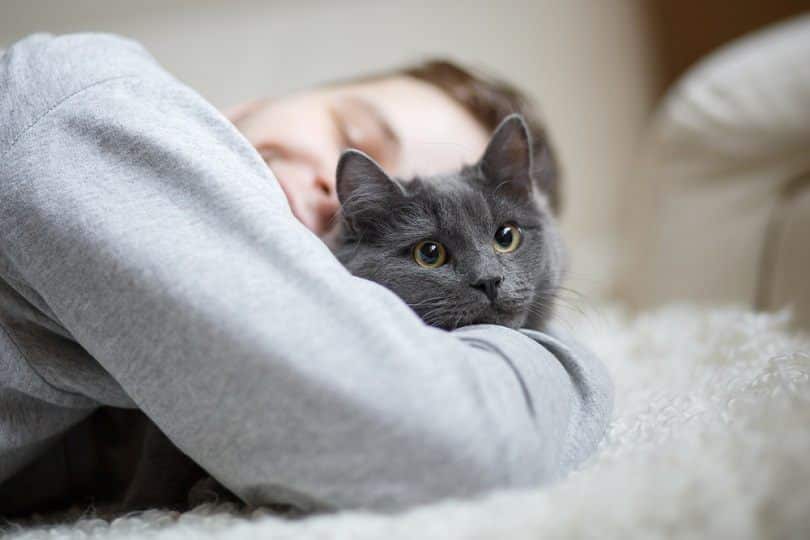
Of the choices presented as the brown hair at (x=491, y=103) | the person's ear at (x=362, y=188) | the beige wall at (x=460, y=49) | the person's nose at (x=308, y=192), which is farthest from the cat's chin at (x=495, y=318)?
the beige wall at (x=460, y=49)

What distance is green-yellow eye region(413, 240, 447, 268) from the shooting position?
922 mm

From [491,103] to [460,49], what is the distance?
52.6 inches

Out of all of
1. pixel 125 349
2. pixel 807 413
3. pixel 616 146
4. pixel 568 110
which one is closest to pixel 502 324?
pixel 807 413

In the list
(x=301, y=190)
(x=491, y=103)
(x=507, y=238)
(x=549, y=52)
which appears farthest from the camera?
(x=549, y=52)

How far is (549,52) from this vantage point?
9.10ft

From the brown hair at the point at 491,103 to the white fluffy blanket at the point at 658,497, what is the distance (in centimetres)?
59

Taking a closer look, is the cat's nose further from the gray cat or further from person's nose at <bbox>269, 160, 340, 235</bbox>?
person's nose at <bbox>269, 160, 340, 235</bbox>

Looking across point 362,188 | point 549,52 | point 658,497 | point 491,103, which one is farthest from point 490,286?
point 549,52

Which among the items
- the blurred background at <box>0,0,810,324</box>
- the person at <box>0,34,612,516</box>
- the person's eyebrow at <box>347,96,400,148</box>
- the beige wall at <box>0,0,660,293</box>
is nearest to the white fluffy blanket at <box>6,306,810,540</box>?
the person at <box>0,34,612,516</box>

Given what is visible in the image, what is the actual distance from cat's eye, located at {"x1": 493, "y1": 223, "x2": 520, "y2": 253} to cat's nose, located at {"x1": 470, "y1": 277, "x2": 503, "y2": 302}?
0.30 feet

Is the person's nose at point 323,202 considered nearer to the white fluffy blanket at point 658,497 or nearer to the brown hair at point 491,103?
the brown hair at point 491,103

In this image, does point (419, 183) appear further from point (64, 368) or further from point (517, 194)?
point (64, 368)

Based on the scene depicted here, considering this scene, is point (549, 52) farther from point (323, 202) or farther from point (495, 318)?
point (495, 318)

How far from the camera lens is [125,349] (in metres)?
0.71
